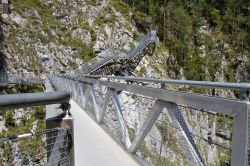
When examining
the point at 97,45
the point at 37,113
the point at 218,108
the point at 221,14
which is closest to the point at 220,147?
the point at 218,108

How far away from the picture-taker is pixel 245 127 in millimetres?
2303

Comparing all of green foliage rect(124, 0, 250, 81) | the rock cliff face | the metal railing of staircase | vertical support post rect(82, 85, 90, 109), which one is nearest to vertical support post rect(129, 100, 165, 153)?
the metal railing of staircase

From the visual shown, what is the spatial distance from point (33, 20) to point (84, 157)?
116 feet

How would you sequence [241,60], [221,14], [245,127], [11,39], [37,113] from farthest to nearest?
[221,14], [241,60], [11,39], [37,113], [245,127]

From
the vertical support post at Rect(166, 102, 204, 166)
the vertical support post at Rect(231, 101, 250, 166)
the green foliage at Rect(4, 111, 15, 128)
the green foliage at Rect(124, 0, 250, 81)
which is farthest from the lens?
the green foliage at Rect(124, 0, 250, 81)

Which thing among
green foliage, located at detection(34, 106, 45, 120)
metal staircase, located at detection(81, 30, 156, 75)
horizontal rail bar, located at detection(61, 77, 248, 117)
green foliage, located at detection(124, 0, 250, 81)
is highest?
green foliage, located at detection(124, 0, 250, 81)

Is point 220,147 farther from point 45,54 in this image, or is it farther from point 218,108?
point 45,54

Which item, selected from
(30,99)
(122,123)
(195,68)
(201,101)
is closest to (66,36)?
(195,68)

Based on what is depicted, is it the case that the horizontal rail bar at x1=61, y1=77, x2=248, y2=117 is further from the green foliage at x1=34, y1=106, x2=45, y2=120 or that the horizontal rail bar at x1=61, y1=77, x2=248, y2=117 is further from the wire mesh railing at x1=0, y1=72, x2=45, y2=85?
the wire mesh railing at x1=0, y1=72, x2=45, y2=85

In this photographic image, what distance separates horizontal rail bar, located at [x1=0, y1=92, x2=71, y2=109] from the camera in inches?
62.7

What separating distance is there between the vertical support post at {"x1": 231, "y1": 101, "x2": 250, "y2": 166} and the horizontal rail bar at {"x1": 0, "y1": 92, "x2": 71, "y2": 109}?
3.70ft

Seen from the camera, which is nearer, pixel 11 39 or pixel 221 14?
pixel 11 39

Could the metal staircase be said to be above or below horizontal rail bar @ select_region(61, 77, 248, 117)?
above

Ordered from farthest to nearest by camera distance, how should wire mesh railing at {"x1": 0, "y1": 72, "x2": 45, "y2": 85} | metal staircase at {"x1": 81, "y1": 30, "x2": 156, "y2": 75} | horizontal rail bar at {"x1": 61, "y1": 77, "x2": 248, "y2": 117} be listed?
metal staircase at {"x1": 81, "y1": 30, "x2": 156, "y2": 75}, wire mesh railing at {"x1": 0, "y1": 72, "x2": 45, "y2": 85}, horizontal rail bar at {"x1": 61, "y1": 77, "x2": 248, "y2": 117}
